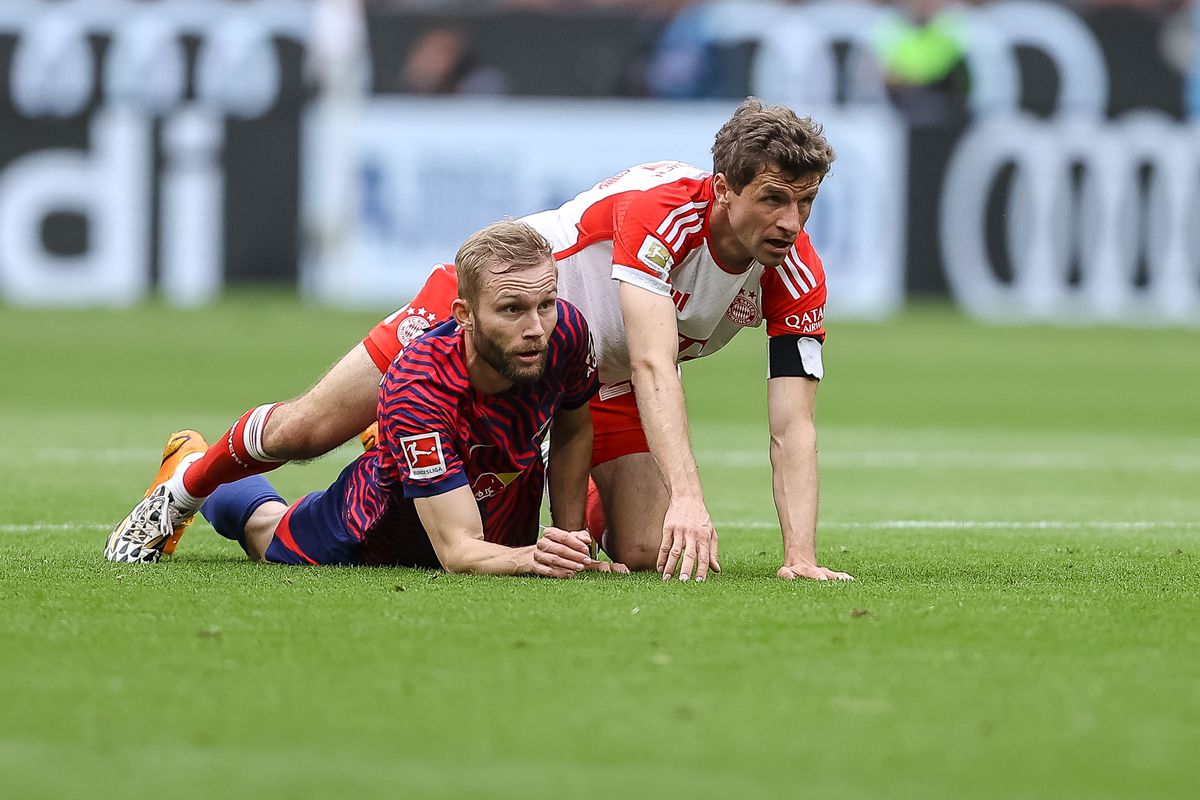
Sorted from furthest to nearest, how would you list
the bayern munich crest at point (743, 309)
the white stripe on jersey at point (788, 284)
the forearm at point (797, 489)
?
Result: the bayern munich crest at point (743, 309) → the white stripe on jersey at point (788, 284) → the forearm at point (797, 489)

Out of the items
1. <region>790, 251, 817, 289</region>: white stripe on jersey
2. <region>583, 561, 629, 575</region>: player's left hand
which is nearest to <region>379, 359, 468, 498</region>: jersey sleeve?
<region>583, 561, 629, 575</region>: player's left hand

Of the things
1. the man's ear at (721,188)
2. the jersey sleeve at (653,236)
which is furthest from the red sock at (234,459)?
the man's ear at (721,188)

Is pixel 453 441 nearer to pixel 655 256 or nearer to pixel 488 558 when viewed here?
pixel 488 558

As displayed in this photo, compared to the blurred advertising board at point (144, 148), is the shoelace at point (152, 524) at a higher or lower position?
lower

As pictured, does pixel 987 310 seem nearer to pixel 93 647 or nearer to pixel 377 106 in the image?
pixel 377 106

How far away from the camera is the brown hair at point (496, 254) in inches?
221

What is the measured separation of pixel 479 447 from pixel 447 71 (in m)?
13.9

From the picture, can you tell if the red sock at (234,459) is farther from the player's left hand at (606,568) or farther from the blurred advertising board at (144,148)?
the blurred advertising board at (144,148)

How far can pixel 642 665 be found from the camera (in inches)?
174

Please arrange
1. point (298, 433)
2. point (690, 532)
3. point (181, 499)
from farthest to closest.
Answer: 1. point (181, 499)
2. point (298, 433)
3. point (690, 532)

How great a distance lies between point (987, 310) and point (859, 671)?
15156mm

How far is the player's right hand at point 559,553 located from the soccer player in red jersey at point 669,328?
0.78ft

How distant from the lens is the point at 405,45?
19.9 metres

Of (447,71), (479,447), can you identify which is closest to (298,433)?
(479,447)
